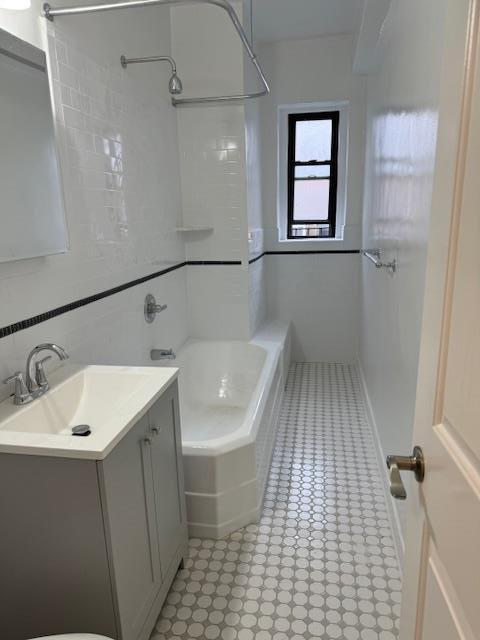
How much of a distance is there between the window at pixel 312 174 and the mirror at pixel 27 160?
2.64 meters

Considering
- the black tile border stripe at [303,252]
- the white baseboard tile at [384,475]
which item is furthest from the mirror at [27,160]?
the black tile border stripe at [303,252]

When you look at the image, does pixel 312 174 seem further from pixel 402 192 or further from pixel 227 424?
pixel 227 424

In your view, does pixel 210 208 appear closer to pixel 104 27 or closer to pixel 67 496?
pixel 104 27

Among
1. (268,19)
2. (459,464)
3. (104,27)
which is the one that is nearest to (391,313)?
(459,464)

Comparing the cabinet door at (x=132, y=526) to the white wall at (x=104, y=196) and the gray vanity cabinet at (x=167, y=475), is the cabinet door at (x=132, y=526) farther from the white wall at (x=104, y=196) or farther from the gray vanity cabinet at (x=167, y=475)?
the white wall at (x=104, y=196)

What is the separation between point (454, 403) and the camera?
0.65m

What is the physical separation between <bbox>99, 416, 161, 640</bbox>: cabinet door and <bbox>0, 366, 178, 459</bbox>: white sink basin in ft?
0.17

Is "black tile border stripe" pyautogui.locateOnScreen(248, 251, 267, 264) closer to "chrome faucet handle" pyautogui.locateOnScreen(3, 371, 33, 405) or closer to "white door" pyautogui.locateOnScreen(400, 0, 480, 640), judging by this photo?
"chrome faucet handle" pyautogui.locateOnScreen(3, 371, 33, 405)

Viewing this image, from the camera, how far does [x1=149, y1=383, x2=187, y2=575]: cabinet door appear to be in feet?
4.60

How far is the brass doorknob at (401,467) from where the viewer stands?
78cm

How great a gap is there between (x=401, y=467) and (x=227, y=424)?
6.46ft

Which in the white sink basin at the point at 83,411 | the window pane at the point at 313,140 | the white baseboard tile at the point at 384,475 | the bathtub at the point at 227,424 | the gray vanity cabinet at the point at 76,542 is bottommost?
the white baseboard tile at the point at 384,475

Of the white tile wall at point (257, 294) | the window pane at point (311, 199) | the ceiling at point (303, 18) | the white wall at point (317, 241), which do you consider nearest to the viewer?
the ceiling at point (303, 18)

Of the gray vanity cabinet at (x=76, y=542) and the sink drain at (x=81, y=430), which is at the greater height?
the sink drain at (x=81, y=430)
